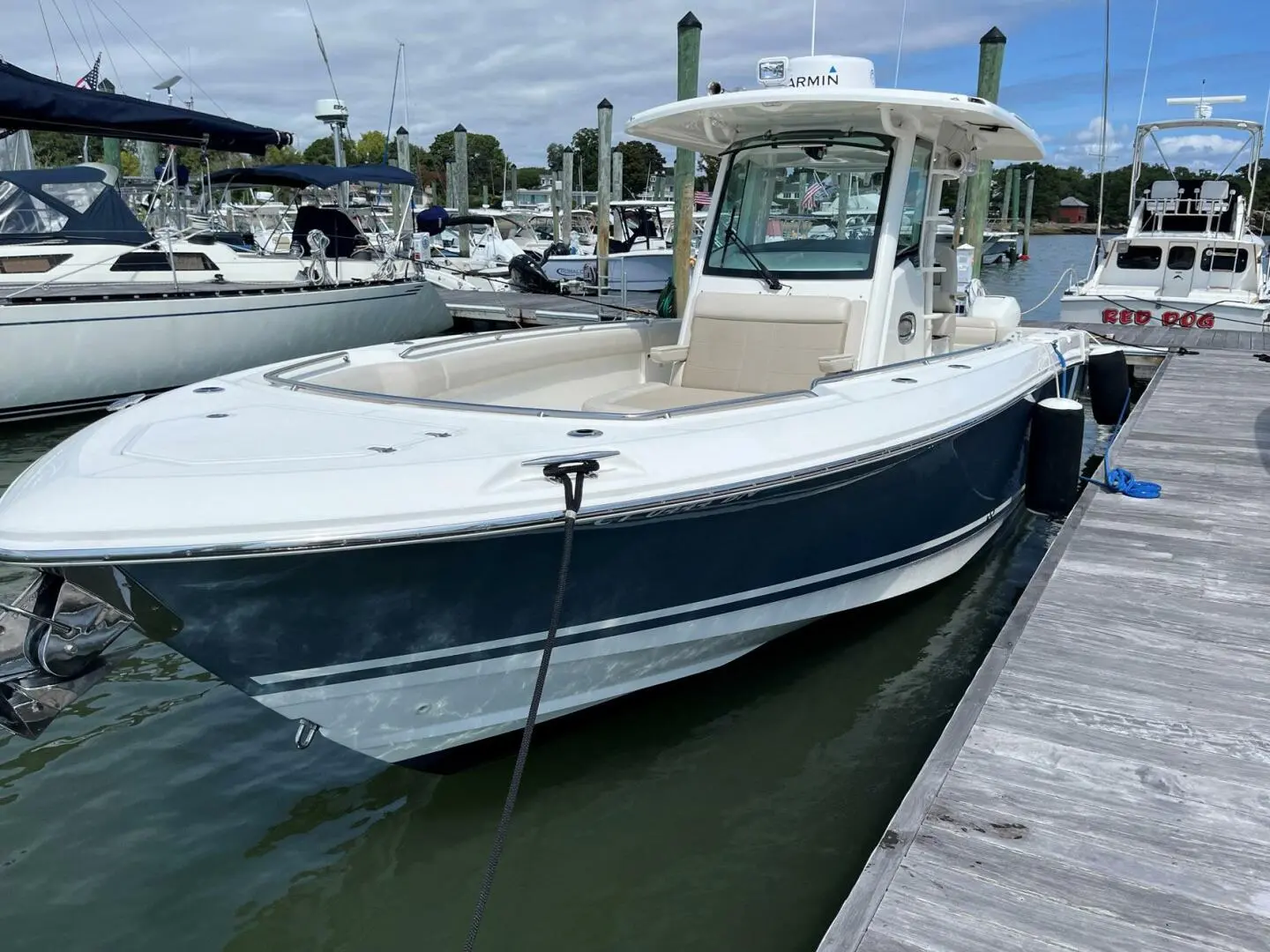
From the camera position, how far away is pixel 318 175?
11797mm

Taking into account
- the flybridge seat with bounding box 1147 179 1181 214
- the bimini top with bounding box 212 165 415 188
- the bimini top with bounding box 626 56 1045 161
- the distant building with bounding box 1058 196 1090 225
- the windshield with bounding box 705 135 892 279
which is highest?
the distant building with bounding box 1058 196 1090 225

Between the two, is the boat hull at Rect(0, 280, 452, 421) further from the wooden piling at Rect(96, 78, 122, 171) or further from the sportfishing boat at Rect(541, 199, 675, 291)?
the sportfishing boat at Rect(541, 199, 675, 291)

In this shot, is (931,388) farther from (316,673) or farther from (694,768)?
(316,673)

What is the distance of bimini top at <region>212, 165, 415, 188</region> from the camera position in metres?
11.8

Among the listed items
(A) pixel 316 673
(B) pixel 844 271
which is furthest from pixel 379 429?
(B) pixel 844 271

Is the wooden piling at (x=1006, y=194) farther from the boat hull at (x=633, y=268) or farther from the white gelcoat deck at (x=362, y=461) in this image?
the white gelcoat deck at (x=362, y=461)

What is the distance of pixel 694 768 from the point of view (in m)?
3.81

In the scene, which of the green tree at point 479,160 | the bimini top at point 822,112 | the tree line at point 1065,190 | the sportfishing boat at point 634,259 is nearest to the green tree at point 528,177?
the green tree at point 479,160

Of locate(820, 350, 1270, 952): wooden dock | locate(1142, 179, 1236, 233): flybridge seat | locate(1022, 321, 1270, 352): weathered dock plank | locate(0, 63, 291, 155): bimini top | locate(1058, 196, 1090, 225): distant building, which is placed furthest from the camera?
locate(1058, 196, 1090, 225): distant building

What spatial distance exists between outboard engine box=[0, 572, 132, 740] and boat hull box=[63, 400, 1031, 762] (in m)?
0.24

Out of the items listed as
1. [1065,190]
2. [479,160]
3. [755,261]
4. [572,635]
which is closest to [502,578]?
→ [572,635]

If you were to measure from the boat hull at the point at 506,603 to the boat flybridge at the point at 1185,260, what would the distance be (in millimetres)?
10323

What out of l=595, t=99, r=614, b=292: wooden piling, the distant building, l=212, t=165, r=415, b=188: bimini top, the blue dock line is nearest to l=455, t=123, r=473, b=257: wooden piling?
l=595, t=99, r=614, b=292: wooden piling

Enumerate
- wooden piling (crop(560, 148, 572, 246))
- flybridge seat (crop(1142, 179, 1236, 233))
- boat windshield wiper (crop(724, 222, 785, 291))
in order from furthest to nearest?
1. wooden piling (crop(560, 148, 572, 246))
2. flybridge seat (crop(1142, 179, 1236, 233))
3. boat windshield wiper (crop(724, 222, 785, 291))
